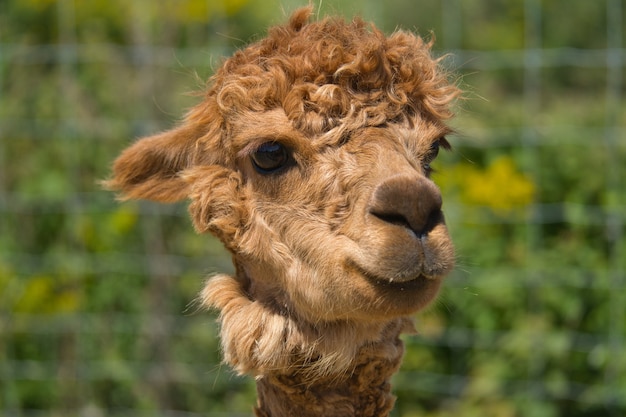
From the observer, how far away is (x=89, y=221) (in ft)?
20.5

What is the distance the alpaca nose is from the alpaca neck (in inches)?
20.7

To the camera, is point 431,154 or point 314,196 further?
point 431,154

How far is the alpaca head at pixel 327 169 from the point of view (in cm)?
242

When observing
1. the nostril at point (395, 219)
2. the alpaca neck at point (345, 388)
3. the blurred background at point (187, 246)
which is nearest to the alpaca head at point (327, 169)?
the nostril at point (395, 219)

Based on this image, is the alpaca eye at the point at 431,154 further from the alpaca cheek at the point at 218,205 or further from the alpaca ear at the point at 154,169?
the alpaca ear at the point at 154,169

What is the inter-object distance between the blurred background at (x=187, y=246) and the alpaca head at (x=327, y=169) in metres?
3.08

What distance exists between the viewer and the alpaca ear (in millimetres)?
3115

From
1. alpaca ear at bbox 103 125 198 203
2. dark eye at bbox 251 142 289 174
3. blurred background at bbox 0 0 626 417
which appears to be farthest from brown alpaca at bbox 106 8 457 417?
blurred background at bbox 0 0 626 417

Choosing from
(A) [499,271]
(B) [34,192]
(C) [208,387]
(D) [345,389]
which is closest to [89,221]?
(B) [34,192]

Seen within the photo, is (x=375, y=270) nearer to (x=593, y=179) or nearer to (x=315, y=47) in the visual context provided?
(x=315, y=47)

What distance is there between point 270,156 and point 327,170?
0.20m

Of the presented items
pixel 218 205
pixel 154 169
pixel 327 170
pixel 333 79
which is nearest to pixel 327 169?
pixel 327 170

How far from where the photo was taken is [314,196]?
2.68 meters

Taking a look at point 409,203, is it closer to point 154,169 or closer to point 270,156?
point 270,156
